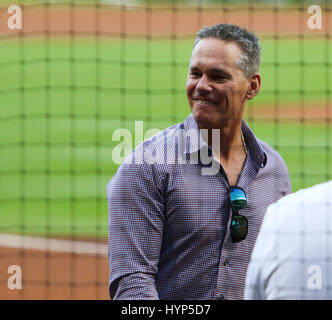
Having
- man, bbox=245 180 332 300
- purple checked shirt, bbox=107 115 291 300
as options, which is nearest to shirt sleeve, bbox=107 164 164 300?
purple checked shirt, bbox=107 115 291 300

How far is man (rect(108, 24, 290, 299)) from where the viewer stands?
2.58 meters

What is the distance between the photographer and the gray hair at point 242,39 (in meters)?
2.94

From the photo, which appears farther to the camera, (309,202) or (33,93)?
(33,93)

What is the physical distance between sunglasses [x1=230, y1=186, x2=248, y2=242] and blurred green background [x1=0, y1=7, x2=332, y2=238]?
532cm

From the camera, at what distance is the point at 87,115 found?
45.3 feet

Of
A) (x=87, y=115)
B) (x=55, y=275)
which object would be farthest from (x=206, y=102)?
(x=87, y=115)

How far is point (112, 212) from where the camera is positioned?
2.61 m

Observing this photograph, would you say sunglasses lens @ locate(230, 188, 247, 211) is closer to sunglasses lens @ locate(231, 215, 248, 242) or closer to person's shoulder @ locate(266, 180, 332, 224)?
sunglasses lens @ locate(231, 215, 248, 242)

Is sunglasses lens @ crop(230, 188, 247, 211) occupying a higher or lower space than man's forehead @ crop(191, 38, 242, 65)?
lower

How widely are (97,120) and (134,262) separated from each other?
10.9 metres

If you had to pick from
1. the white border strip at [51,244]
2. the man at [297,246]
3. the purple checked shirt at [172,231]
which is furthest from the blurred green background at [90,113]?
the man at [297,246]

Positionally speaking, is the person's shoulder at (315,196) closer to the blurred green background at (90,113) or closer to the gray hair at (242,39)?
the gray hair at (242,39)

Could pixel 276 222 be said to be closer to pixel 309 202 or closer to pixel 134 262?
pixel 309 202
